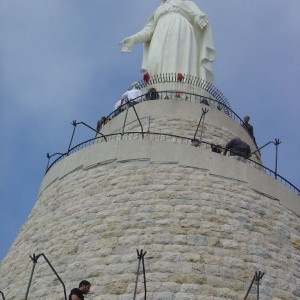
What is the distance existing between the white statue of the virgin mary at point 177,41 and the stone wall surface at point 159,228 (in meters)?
8.64


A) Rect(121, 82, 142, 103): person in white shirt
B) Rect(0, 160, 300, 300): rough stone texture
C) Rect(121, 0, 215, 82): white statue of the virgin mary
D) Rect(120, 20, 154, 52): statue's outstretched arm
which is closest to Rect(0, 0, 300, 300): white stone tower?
Rect(0, 160, 300, 300): rough stone texture

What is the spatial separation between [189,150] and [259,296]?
3846 mm

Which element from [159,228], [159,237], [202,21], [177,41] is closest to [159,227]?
[159,228]

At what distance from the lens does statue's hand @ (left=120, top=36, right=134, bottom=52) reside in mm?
24656

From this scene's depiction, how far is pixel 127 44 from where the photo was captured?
24.7 m

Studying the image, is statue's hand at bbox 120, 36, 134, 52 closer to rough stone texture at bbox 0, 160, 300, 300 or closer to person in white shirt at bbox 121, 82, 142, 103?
person in white shirt at bbox 121, 82, 142, 103

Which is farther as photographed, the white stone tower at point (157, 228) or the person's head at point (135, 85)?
the person's head at point (135, 85)

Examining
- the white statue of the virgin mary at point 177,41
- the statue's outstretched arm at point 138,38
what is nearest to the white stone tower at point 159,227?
the white statue of the virgin mary at point 177,41

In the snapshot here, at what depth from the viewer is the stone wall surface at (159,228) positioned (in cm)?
1138

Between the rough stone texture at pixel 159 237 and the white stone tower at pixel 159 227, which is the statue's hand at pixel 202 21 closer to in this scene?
the white stone tower at pixel 159 227

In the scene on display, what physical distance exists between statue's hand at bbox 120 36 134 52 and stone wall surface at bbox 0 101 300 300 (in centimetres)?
1030

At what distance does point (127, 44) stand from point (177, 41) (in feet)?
7.84

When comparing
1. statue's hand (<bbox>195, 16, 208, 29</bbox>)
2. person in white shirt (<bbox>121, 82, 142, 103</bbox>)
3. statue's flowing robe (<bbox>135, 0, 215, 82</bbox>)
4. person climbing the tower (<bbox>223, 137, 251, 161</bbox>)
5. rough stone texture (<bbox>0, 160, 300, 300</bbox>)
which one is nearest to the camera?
rough stone texture (<bbox>0, 160, 300, 300</bbox>)

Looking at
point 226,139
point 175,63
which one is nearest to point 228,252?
point 226,139
